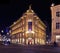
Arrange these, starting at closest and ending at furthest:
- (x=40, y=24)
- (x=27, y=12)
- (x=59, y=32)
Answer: (x=59, y=32) < (x=27, y=12) < (x=40, y=24)

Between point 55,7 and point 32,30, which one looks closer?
point 55,7

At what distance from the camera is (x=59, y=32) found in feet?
193

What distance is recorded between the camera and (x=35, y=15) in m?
109

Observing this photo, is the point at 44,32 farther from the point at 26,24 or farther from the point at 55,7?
the point at 55,7

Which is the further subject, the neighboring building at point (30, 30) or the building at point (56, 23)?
the neighboring building at point (30, 30)

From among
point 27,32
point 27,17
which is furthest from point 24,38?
point 27,17

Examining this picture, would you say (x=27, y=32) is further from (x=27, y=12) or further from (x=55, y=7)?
(x=55, y=7)

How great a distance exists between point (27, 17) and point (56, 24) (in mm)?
45905

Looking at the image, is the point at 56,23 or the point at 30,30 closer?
the point at 56,23

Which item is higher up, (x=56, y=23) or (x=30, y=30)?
(x=30, y=30)

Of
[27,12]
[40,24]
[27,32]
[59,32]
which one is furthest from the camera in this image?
[40,24]

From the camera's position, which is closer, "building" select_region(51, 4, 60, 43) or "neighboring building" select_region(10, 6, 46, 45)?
"building" select_region(51, 4, 60, 43)

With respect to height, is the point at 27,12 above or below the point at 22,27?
above

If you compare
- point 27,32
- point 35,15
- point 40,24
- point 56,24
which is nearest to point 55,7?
point 56,24
